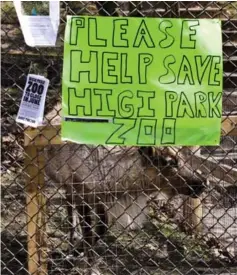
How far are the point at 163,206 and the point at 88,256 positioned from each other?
0.75 metres

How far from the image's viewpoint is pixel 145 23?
2885mm

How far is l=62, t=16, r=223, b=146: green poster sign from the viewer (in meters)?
2.88

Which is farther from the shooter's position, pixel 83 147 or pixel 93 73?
pixel 83 147

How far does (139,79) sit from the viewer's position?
9.53 ft

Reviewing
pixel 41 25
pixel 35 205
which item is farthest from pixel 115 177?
pixel 41 25

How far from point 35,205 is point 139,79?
94 cm

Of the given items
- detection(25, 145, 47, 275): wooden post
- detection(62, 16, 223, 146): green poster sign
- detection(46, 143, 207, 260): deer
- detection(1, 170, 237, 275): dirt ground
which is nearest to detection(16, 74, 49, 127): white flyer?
detection(62, 16, 223, 146): green poster sign

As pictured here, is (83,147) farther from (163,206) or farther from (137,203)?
(163,206)

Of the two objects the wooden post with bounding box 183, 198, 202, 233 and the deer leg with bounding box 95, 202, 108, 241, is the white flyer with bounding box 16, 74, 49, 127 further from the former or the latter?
the wooden post with bounding box 183, 198, 202, 233

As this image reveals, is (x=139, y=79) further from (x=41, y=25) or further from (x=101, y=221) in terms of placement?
(x=101, y=221)

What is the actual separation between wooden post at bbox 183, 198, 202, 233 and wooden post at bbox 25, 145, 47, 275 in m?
1.08

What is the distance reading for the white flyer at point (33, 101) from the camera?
2916 mm

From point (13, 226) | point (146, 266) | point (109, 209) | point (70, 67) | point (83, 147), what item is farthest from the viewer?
point (13, 226)

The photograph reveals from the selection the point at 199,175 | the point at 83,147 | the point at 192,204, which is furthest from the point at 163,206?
the point at 83,147
